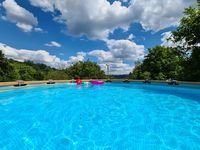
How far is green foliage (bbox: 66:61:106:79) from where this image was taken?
137 ft

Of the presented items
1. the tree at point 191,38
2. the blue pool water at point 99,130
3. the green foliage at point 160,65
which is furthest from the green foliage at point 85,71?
the blue pool water at point 99,130

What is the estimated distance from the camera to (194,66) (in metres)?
19.8

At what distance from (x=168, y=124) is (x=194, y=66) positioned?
15.3 m

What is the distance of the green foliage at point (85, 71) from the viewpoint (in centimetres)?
4184

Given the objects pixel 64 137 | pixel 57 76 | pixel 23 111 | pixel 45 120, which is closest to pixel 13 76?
pixel 57 76

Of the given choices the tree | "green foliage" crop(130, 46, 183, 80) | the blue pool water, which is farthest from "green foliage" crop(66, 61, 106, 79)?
the blue pool water

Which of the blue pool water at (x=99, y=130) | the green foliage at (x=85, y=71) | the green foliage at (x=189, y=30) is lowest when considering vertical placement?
the blue pool water at (x=99, y=130)

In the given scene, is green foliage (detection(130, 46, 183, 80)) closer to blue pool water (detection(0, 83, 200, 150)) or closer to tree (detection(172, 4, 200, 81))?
tree (detection(172, 4, 200, 81))

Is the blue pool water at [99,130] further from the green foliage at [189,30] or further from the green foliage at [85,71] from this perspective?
the green foliage at [85,71]

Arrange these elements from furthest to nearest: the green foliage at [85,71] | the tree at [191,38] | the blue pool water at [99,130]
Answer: the green foliage at [85,71]
the tree at [191,38]
the blue pool water at [99,130]

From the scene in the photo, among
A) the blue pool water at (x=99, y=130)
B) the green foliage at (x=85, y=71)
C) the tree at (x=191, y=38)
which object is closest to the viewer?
the blue pool water at (x=99, y=130)

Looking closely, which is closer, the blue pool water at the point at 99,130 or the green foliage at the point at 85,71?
the blue pool water at the point at 99,130

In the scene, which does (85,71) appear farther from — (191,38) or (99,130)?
(99,130)

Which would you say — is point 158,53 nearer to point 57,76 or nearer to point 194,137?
point 57,76
